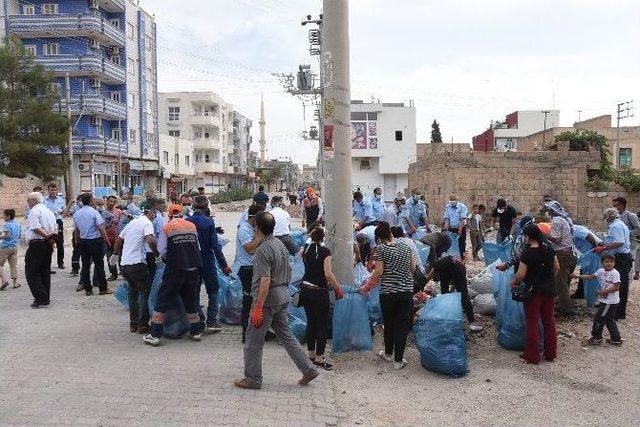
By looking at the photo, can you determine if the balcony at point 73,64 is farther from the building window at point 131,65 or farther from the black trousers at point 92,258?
the black trousers at point 92,258

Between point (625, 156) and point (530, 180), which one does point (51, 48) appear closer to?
point (530, 180)

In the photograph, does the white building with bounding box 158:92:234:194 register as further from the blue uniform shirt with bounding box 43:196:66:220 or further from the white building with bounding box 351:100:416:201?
the blue uniform shirt with bounding box 43:196:66:220

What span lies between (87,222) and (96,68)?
3269 cm

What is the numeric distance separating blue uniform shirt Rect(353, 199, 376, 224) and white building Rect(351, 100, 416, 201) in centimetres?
4338

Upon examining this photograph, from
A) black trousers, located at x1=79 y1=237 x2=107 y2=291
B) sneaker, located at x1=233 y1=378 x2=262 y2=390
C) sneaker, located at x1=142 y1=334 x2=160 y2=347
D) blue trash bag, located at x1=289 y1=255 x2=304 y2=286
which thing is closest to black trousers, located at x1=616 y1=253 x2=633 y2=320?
blue trash bag, located at x1=289 y1=255 x2=304 y2=286

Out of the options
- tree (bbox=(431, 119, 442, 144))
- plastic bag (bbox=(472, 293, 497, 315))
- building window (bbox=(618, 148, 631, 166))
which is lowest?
plastic bag (bbox=(472, 293, 497, 315))

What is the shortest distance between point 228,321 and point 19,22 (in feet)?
123

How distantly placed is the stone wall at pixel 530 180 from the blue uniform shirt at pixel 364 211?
8208 millimetres

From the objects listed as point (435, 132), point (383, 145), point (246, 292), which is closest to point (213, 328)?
point (246, 292)

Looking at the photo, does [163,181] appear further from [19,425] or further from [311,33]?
[19,425]

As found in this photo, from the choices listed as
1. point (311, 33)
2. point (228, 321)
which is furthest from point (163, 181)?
point (228, 321)

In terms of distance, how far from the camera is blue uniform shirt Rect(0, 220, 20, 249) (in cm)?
971

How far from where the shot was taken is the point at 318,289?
561 cm

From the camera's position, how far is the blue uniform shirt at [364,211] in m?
13.3
